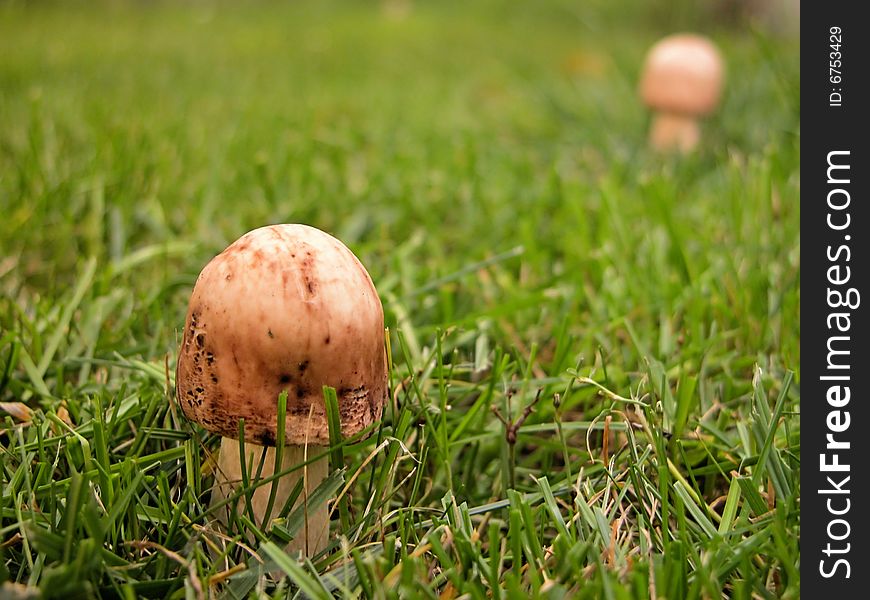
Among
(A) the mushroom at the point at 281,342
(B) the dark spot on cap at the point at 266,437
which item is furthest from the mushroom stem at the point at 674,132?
(B) the dark spot on cap at the point at 266,437

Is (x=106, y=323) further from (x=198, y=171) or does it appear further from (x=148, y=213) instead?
(x=198, y=171)

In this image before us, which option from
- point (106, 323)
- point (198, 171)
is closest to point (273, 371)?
point (106, 323)

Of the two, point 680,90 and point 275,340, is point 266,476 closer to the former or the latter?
point 275,340

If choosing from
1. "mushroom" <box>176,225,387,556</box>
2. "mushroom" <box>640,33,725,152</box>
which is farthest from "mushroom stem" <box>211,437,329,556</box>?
"mushroom" <box>640,33,725,152</box>

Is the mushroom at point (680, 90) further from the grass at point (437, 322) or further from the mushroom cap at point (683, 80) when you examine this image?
the grass at point (437, 322)

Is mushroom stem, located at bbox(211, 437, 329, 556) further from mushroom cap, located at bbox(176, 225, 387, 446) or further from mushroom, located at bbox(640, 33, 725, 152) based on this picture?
mushroom, located at bbox(640, 33, 725, 152)


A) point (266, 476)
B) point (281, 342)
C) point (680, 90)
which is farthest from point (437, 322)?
point (680, 90)

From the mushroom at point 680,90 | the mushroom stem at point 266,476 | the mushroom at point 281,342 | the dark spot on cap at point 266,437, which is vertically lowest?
the mushroom stem at point 266,476
